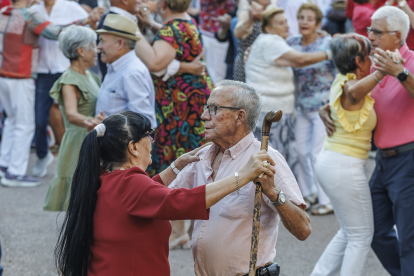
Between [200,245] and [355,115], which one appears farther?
[355,115]

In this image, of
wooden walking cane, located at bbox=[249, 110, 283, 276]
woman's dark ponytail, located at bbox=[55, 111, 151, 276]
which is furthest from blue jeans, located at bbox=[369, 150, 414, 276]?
woman's dark ponytail, located at bbox=[55, 111, 151, 276]

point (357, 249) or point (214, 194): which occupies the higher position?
point (214, 194)

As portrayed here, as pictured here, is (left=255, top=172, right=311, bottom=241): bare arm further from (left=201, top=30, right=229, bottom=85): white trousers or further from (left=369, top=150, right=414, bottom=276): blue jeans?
(left=201, top=30, right=229, bottom=85): white trousers

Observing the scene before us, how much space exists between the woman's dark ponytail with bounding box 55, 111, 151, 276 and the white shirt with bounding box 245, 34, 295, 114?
355cm

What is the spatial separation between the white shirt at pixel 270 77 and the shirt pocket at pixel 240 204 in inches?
134

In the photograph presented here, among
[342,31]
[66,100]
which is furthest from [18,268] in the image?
[342,31]

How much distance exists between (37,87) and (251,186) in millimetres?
5014

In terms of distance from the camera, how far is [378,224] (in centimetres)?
397

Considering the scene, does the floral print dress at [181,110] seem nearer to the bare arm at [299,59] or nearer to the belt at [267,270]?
the bare arm at [299,59]

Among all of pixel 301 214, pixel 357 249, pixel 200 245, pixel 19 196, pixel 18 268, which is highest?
pixel 301 214

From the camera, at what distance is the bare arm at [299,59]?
5.93 m

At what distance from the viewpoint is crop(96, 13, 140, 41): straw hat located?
14.9 ft

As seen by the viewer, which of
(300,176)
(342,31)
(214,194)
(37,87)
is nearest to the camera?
(214,194)

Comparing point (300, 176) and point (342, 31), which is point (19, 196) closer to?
point (300, 176)
